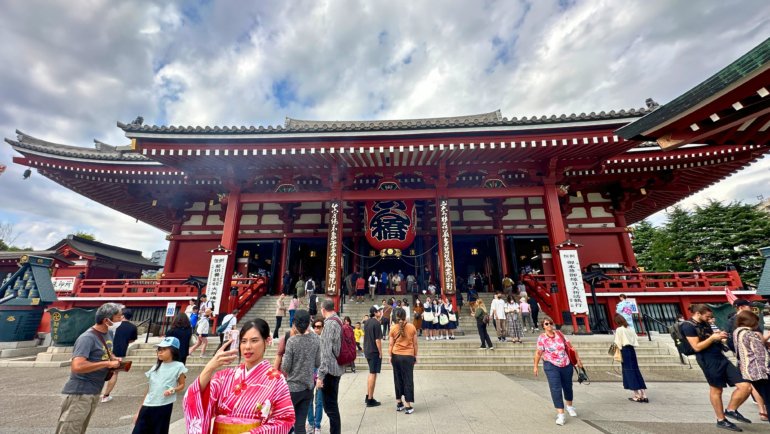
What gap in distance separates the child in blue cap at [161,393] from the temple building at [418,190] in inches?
308

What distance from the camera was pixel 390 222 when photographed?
39.8ft

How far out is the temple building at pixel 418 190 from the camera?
9.96m

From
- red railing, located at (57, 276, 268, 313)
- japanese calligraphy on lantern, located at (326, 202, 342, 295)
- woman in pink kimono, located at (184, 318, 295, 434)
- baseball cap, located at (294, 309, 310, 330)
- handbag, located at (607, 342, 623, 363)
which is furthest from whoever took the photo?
red railing, located at (57, 276, 268, 313)

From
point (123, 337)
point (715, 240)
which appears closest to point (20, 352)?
point (123, 337)

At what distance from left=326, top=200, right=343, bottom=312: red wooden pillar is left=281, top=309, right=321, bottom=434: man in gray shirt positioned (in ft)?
24.3

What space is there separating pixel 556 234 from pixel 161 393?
11512mm

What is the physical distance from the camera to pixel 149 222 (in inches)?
680

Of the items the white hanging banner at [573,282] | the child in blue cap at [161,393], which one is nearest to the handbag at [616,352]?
the white hanging banner at [573,282]

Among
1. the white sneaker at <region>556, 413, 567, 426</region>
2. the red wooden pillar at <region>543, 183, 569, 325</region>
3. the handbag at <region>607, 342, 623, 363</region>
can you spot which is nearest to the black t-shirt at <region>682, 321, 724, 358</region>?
the handbag at <region>607, 342, 623, 363</region>

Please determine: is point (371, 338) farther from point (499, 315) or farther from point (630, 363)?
point (499, 315)

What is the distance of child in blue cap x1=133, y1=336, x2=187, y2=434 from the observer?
2.76 meters

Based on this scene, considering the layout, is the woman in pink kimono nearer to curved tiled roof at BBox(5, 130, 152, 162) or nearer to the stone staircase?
the stone staircase

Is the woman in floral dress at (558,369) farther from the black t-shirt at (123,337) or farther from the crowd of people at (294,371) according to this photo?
the black t-shirt at (123,337)

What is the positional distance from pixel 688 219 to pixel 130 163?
1542 inches
